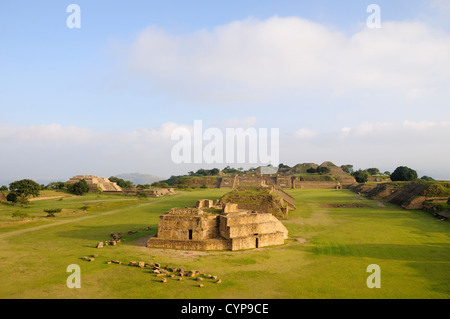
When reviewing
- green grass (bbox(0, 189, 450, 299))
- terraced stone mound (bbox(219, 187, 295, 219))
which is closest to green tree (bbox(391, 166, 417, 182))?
green grass (bbox(0, 189, 450, 299))

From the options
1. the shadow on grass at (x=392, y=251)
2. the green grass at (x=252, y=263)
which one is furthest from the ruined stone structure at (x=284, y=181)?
the shadow on grass at (x=392, y=251)

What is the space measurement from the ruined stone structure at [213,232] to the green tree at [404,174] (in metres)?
67.0

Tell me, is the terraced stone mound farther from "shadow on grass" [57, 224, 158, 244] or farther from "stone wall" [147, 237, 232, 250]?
"stone wall" [147, 237, 232, 250]

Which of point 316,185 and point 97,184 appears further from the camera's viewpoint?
point 316,185

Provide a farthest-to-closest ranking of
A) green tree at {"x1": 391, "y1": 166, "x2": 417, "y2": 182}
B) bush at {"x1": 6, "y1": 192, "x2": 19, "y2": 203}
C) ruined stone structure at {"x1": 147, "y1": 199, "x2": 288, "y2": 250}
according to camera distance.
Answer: green tree at {"x1": 391, "y1": 166, "x2": 417, "y2": 182} → bush at {"x1": 6, "y1": 192, "x2": 19, "y2": 203} → ruined stone structure at {"x1": 147, "y1": 199, "x2": 288, "y2": 250}

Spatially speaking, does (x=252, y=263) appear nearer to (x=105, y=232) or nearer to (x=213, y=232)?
(x=213, y=232)

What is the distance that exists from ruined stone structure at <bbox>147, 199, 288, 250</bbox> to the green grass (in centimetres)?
84

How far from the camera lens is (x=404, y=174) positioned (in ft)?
237

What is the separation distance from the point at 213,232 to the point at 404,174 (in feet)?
233

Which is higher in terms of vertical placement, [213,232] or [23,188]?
[23,188]

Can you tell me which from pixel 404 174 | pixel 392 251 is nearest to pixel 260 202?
pixel 392 251

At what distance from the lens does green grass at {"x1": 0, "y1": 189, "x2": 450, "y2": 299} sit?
481 inches

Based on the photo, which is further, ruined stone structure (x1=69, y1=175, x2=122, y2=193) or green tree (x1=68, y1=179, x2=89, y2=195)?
ruined stone structure (x1=69, y1=175, x2=122, y2=193)
